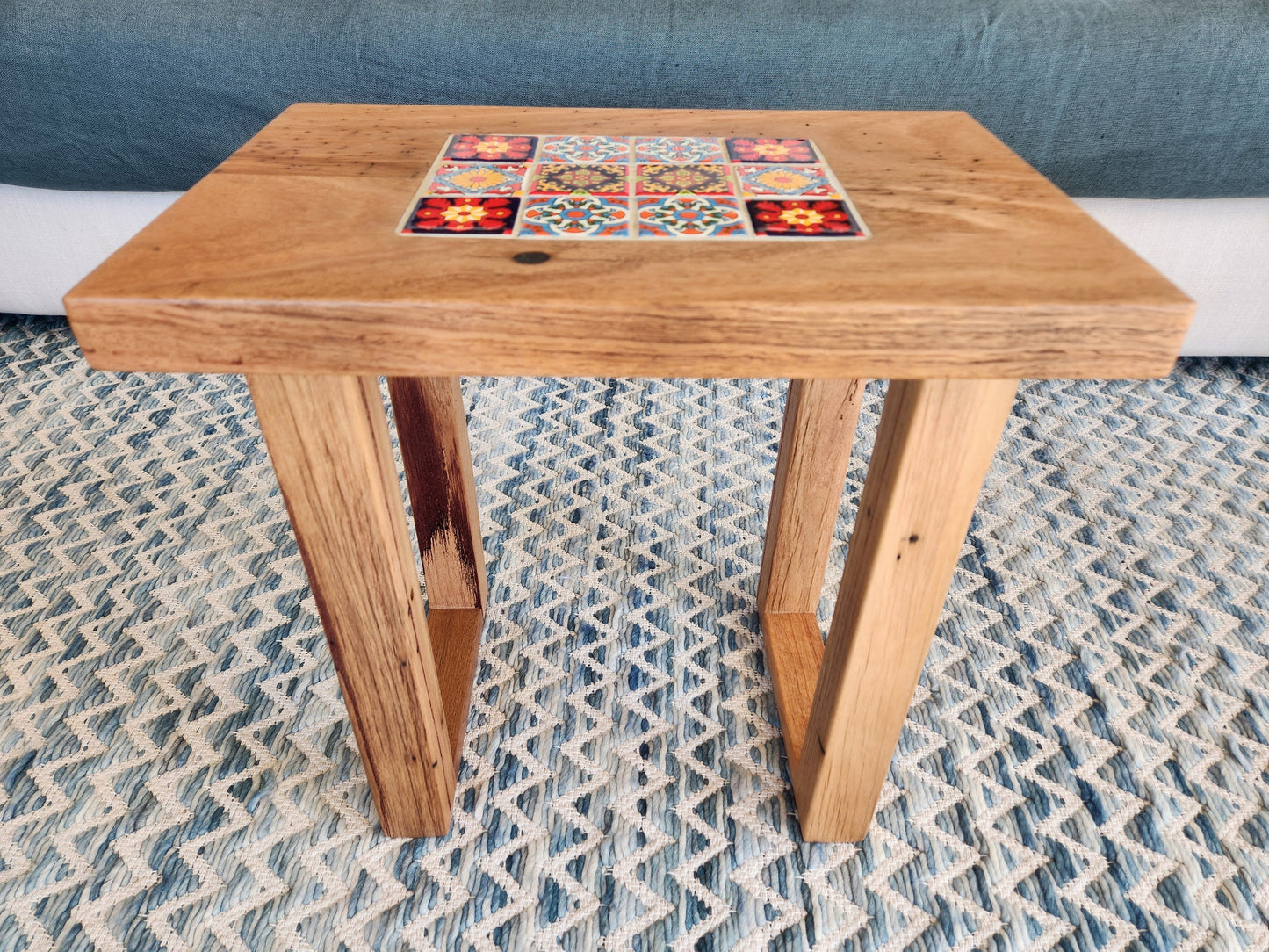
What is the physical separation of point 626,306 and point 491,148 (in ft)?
1.09

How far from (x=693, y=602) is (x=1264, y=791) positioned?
1.93ft

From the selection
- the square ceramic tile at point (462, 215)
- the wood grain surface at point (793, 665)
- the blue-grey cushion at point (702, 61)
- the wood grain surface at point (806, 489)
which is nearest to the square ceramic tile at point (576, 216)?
the square ceramic tile at point (462, 215)

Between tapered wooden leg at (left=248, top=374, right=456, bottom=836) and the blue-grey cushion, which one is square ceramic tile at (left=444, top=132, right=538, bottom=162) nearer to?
tapered wooden leg at (left=248, top=374, right=456, bottom=836)

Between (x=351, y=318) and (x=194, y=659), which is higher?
(x=351, y=318)

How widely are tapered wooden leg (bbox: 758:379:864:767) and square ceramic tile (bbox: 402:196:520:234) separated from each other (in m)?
0.32

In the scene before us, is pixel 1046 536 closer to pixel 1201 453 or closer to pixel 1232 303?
pixel 1201 453

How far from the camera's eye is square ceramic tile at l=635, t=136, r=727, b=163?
739 mm

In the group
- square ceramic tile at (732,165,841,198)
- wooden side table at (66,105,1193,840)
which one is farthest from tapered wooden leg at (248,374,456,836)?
square ceramic tile at (732,165,841,198)

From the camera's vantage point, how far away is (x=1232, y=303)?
139 cm

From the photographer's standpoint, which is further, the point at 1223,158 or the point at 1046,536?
the point at 1223,158

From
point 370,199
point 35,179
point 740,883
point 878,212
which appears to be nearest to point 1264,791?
point 740,883

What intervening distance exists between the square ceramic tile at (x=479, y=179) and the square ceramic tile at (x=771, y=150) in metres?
0.18

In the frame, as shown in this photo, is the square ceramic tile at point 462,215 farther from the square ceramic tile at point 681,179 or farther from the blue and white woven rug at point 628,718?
the blue and white woven rug at point 628,718

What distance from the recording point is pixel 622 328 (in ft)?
1.66
